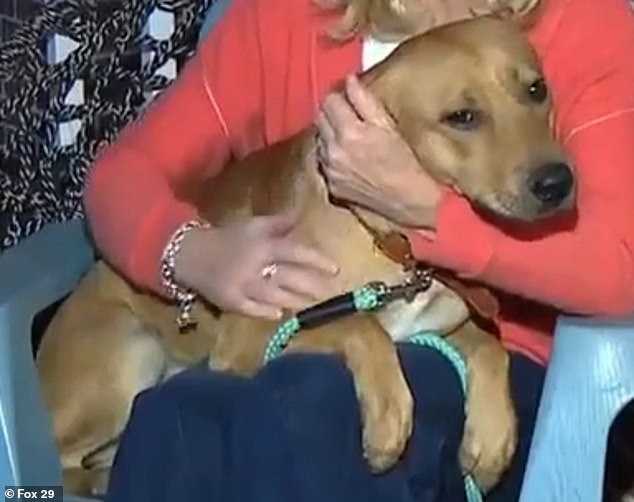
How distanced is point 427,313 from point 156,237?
0.28 metres

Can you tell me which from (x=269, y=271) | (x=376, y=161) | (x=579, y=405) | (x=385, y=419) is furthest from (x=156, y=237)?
(x=579, y=405)

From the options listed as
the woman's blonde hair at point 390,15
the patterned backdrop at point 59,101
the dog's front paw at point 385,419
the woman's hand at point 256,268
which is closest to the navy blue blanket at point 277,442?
the dog's front paw at point 385,419

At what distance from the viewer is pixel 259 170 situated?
1.72 m

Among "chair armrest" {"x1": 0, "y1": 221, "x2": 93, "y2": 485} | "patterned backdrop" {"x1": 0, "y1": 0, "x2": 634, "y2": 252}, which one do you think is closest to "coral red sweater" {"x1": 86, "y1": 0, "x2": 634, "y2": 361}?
"chair armrest" {"x1": 0, "y1": 221, "x2": 93, "y2": 485}

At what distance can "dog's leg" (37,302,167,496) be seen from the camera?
5.71ft

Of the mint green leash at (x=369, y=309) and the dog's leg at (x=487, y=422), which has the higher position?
the mint green leash at (x=369, y=309)

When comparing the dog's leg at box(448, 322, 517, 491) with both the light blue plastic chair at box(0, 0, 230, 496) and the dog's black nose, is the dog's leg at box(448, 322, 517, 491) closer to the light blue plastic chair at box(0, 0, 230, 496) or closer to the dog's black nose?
the dog's black nose

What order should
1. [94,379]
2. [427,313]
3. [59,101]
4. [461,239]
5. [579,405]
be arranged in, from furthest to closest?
[59,101], [94,379], [427,313], [461,239], [579,405]

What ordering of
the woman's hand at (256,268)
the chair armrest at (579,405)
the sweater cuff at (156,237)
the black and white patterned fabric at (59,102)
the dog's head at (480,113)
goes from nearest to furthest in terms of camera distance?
the chair armrest at (579,405)
the dog's head at (480,113)
the woman's hand at (256,268)
the sweater cuff at (156,237)
the black and white patterned fabric at (59,102)

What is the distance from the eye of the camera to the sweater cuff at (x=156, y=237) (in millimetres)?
1676

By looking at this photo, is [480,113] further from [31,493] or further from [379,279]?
[31,493]

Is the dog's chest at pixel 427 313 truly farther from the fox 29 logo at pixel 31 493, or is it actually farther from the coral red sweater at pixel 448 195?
the fox 29 logo at pixel 31 493

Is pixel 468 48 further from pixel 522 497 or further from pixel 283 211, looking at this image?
pixel 522 497

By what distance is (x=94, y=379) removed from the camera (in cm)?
175
